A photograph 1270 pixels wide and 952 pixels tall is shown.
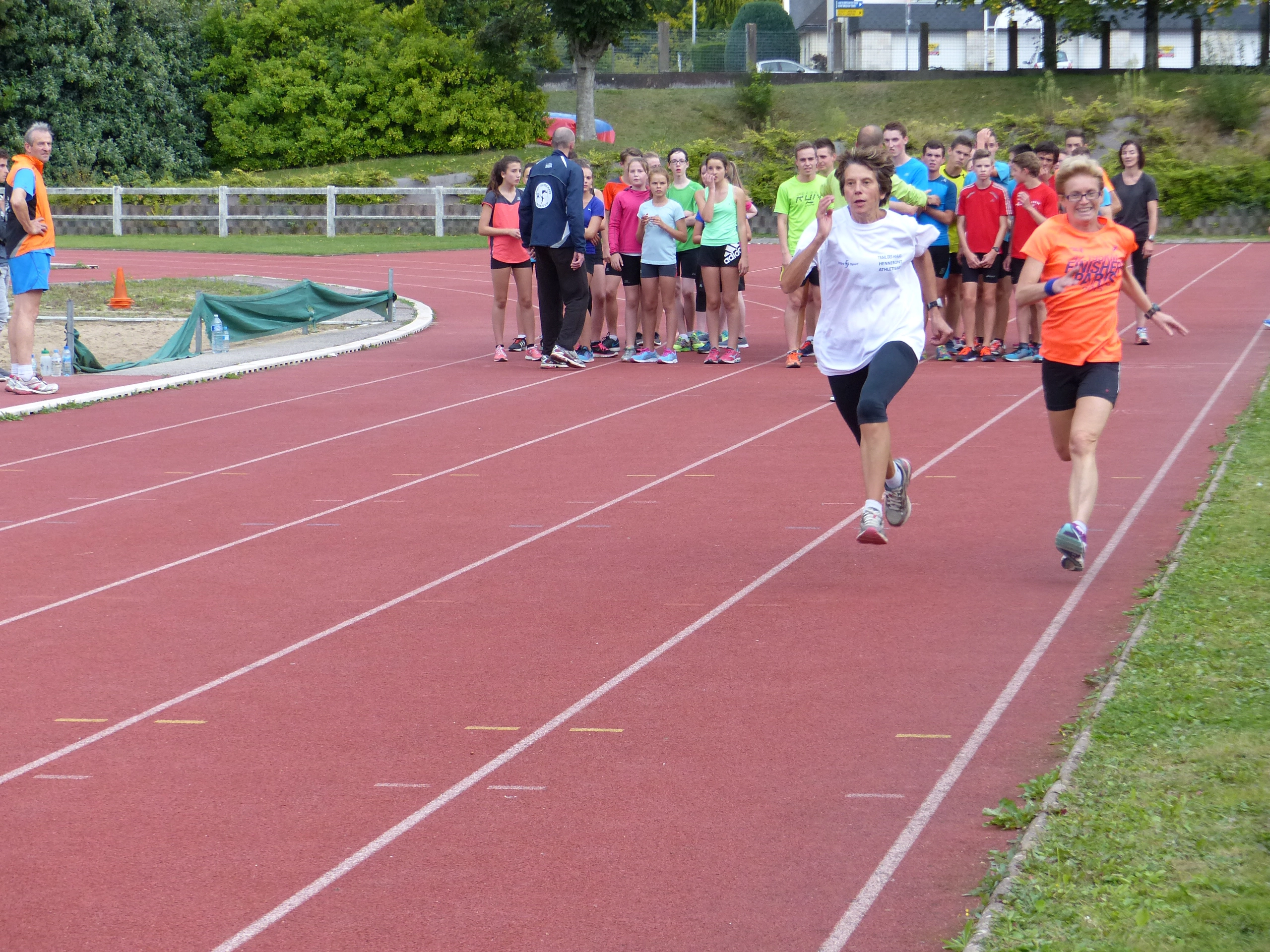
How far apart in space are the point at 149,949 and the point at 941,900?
1954 mm

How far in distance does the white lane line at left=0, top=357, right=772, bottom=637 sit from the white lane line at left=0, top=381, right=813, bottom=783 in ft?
0.08

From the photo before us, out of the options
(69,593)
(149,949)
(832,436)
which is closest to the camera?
(149,949)

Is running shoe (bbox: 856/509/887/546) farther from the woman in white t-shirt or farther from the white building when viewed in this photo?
the white building

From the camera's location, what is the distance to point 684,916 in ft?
12.5

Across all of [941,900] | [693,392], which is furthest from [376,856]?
[693,392]

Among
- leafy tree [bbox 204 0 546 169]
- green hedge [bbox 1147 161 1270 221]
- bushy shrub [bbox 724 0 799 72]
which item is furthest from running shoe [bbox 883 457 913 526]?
bushy shrub [bbox 724 0 799 72]

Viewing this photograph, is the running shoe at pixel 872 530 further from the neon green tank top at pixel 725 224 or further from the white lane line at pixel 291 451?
the neon green tank top at pixel 725 224

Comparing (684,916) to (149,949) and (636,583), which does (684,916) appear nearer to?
(149,949)

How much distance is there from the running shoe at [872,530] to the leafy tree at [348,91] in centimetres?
4314

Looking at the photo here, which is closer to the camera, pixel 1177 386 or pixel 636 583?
pixel 636 583

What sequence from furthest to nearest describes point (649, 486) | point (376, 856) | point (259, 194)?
point (259, 194) < point (649, 486) < point (376, 856)

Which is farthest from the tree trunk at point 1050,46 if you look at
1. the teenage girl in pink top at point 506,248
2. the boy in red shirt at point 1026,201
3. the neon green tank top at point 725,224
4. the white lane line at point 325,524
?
the white lane line at point 325,524

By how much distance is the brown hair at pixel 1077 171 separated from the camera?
716 centimetres

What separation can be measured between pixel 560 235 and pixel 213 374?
361 cm
